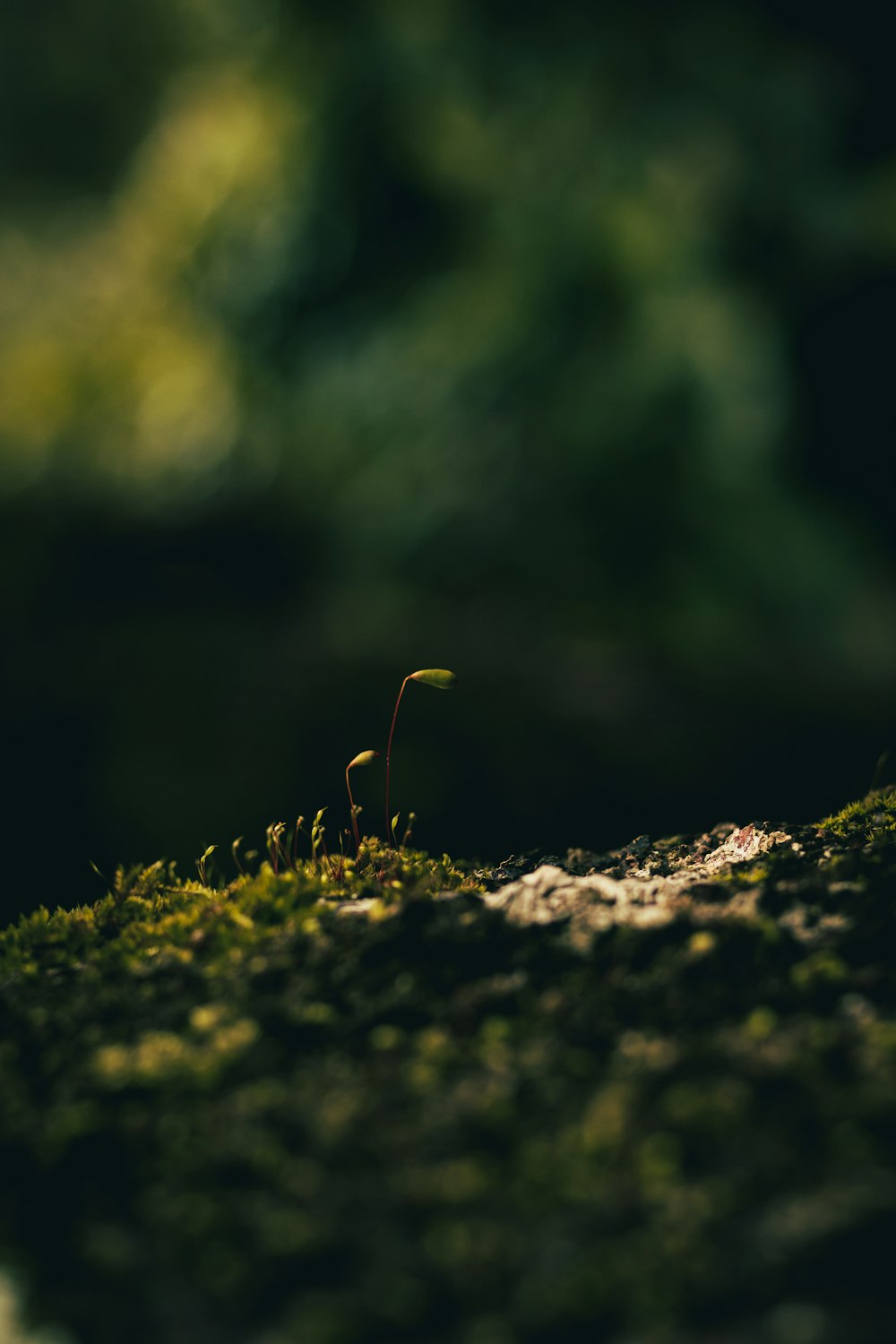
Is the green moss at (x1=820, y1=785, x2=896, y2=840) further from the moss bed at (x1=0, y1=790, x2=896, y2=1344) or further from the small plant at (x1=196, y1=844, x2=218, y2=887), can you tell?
the small plant at (x1=196, y1=844, x2=218, y2=887)

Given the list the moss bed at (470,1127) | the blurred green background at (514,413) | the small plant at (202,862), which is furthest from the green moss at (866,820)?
the small plant at (202,862)

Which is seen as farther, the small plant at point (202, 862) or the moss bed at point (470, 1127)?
the small plant at point (202, 862)

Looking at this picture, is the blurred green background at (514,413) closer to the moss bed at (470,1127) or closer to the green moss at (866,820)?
the green moss at (866,820)

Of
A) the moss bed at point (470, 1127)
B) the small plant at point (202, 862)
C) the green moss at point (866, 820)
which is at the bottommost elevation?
the green moss at point (866, 820)

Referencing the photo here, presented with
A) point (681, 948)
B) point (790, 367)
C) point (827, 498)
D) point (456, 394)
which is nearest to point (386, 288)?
point (456, 394)

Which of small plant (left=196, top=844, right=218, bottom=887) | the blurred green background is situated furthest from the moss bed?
the blurred green background

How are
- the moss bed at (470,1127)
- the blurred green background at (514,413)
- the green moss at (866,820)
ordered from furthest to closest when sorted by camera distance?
the blurred green background at (514,413) → the green moss at (866,820) → the moss bed at (470,1127)

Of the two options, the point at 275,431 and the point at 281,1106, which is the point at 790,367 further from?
the point at 281,1106

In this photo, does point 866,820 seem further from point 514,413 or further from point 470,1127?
point 514,413
